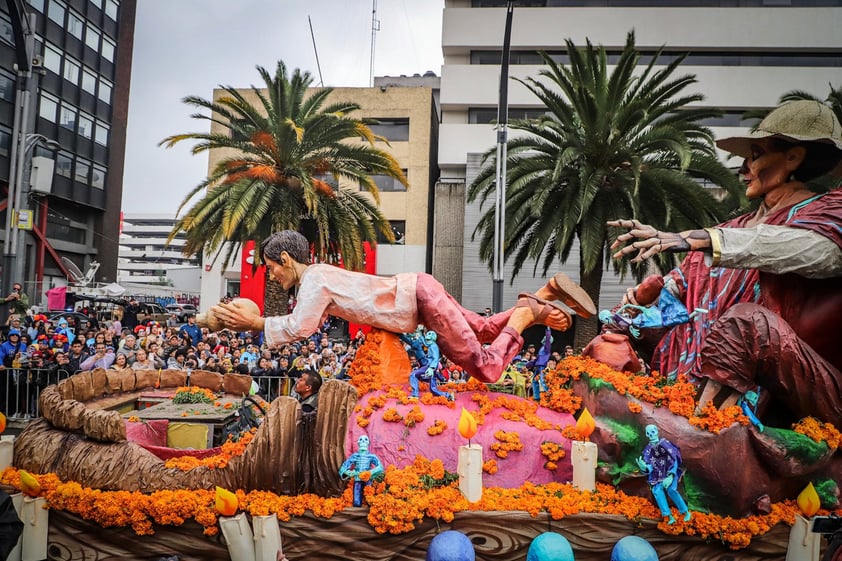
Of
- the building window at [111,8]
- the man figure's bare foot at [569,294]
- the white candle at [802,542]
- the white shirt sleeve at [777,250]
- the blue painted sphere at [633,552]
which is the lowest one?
the white candle at [802,542]

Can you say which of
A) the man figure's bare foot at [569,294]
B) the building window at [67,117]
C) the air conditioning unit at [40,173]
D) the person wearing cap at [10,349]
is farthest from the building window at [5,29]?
the man figure's bare foot at [569,294]

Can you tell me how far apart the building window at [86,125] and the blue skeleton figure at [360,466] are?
105ft

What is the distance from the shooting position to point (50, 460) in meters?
5.11

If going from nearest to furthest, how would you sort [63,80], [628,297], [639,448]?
[639,448], [628,297], [63,80]

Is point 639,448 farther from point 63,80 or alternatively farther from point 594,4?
point 63,80

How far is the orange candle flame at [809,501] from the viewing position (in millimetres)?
4262

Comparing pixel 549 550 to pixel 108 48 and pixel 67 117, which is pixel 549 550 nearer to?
pixel 67 117

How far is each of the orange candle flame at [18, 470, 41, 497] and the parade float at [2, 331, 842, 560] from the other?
0.06 feet

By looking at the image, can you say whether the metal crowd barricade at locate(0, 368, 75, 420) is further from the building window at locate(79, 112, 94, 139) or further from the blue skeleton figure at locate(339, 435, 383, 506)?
the building window at locate(79, 112, 94, 139)

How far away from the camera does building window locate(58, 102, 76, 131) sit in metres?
29.2

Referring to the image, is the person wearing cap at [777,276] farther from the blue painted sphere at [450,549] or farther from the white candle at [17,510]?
the white candle at [17,510]

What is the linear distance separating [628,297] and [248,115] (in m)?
12.5

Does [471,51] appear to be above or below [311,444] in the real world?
above

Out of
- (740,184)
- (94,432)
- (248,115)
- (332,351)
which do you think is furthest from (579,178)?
(94,432)
